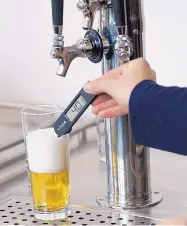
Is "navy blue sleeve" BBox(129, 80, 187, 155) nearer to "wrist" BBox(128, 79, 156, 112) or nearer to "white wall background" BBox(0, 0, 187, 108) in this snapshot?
"wrist" BBox(128, 79, 156, 112)

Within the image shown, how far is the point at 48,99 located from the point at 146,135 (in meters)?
0.72

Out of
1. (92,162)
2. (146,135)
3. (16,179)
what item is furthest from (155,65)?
(146,135)

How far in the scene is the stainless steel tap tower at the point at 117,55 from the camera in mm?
717

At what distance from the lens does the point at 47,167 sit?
729mm

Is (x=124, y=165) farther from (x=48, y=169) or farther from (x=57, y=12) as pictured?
(x=57, y=12)

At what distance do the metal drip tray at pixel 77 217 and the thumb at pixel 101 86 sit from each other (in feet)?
0.57

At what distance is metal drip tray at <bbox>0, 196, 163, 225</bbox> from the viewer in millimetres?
739

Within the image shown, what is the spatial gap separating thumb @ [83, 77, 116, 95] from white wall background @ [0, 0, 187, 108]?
463mm

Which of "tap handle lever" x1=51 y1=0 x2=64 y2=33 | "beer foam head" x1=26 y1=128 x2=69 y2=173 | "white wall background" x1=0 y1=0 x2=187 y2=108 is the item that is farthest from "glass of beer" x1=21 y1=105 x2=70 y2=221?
"white wall background" x1=0 y1=0 x2=187 y2=108

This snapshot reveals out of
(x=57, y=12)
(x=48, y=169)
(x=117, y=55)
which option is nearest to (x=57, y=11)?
(x=57, y=12)

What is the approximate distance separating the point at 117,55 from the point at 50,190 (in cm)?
19

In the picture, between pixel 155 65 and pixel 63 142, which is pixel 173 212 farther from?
pixel 155 65

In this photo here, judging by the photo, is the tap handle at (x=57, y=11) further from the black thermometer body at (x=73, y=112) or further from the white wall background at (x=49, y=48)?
the white wall background at (x=49, y=48)

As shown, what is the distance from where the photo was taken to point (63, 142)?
74cm
